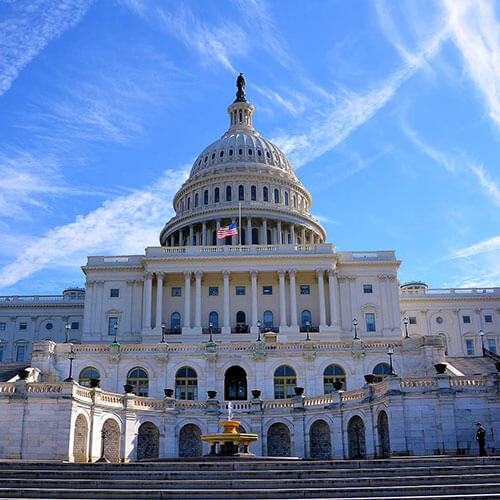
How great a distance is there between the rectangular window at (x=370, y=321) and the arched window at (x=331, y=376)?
109 feet

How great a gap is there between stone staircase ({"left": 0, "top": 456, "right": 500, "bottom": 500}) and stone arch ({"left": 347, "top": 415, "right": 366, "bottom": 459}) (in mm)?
19939

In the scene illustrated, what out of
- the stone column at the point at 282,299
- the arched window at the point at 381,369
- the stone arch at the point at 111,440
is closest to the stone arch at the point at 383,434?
the arched window at the point at 381,369

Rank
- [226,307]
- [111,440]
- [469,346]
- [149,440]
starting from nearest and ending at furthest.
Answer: [111,440]
[149,440]
[226,307]
[469,346]

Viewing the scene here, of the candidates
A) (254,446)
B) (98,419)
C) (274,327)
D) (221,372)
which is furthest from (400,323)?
(98,419)

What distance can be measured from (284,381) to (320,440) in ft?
32.6

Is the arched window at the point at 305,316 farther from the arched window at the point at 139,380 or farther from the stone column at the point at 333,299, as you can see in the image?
the arched window at the point at 139,380

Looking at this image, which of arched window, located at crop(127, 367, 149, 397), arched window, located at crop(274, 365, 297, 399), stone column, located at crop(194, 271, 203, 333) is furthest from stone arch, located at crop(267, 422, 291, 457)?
stone column, located at crop(194, 271, 203, 333)

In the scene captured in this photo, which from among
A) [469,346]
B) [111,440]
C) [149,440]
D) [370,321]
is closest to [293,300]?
[370,321]

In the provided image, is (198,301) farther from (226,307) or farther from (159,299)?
(159,299)

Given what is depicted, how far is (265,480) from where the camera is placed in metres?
23.9

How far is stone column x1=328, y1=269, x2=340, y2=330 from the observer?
291 feet

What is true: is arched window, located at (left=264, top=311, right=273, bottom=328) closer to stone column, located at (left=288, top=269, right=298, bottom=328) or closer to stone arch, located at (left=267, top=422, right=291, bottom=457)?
stone column, located at (left=288, top=269, right=298, bottom=328)

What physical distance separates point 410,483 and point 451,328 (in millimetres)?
89615

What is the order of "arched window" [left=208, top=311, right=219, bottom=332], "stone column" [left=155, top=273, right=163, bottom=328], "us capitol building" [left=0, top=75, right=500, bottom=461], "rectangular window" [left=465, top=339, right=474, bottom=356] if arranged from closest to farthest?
"us capitol building" [left=0, top=75, right=500, bottom=461], "stone column" [left=155, top=273, right=163, bottom=328], "arched window" [left=208, top=311, right=219, bottom=332], "rectangular window" [left=465, top=339, right=474, bottom=356]
